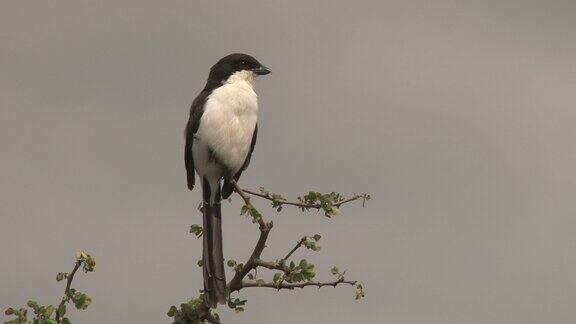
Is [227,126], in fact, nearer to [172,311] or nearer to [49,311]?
[172,311]

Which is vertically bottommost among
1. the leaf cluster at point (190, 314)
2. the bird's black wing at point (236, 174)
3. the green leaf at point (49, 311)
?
the green leaf at point (49, 311)

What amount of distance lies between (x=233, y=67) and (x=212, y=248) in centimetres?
192

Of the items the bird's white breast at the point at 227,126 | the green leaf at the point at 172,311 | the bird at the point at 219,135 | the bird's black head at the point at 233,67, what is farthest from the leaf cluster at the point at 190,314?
the bird's black head at the point at 233,67

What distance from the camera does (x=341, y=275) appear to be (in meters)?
6.46

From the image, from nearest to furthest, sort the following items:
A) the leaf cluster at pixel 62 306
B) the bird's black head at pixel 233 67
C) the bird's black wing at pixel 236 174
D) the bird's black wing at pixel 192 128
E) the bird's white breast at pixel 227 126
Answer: the leaf cluster at pixel 62 306
the bird's white breast at pixel 227 126
the bird's black wing at pixel 192 128
the bird's black wing at pixel 236 174
the bird's black head at pixel 233 67

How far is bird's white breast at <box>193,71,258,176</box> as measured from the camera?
26.8 ft

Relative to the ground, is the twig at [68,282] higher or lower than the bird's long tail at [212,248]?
lower

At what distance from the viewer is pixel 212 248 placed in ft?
25.4

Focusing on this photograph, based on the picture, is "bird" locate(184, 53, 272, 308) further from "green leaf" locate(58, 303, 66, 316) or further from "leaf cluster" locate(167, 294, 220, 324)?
"green leaf" locate(58, 303, 66, 316)

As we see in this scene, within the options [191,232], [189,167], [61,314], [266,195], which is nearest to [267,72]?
[189,167]

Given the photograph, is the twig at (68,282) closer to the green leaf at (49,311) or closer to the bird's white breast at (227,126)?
the green leaf at (49,311)

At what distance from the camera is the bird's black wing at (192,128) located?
8.32 metres

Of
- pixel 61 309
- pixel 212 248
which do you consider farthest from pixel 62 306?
pixel 212 248

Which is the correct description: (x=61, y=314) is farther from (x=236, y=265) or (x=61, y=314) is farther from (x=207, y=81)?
(x=207, y=81)
